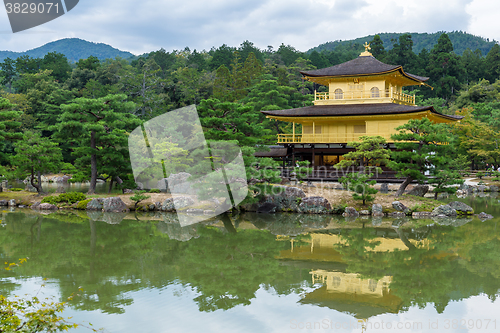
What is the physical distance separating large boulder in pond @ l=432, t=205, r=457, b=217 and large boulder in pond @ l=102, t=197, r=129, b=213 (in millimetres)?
12272

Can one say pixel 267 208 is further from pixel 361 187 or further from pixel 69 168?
pixel 69 168

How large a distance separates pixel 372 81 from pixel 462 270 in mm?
17107

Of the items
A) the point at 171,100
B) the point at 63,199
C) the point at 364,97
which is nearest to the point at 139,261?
the point at 63,199

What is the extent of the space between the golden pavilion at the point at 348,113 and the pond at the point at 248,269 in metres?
8.41

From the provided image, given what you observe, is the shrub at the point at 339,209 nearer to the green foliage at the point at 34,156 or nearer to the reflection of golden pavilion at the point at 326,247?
the reflection of golden pavilion at the point at 326,247

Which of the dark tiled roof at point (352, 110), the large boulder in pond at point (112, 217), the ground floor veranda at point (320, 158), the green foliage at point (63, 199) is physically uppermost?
the dark tiled roof at point (352, 110)

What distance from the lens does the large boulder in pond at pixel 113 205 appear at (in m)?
16.9

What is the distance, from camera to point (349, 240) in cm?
1180

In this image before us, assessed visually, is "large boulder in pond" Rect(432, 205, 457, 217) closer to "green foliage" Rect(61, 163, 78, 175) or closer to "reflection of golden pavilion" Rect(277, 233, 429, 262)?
"reflection of golden pavilion" Rect(277, 233, 429, 262)

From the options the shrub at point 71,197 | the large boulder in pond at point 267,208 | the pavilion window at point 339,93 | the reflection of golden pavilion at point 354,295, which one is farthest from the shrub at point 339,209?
the shrub at point 71,197

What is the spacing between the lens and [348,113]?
21.5m

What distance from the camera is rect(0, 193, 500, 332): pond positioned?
20.7 feet

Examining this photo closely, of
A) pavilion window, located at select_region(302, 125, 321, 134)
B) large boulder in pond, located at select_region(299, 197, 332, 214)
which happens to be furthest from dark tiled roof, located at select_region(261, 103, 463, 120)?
large boulder in pond, located at select_region(299, 197, 332, 214)

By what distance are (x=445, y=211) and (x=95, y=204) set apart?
13938 millimetres
